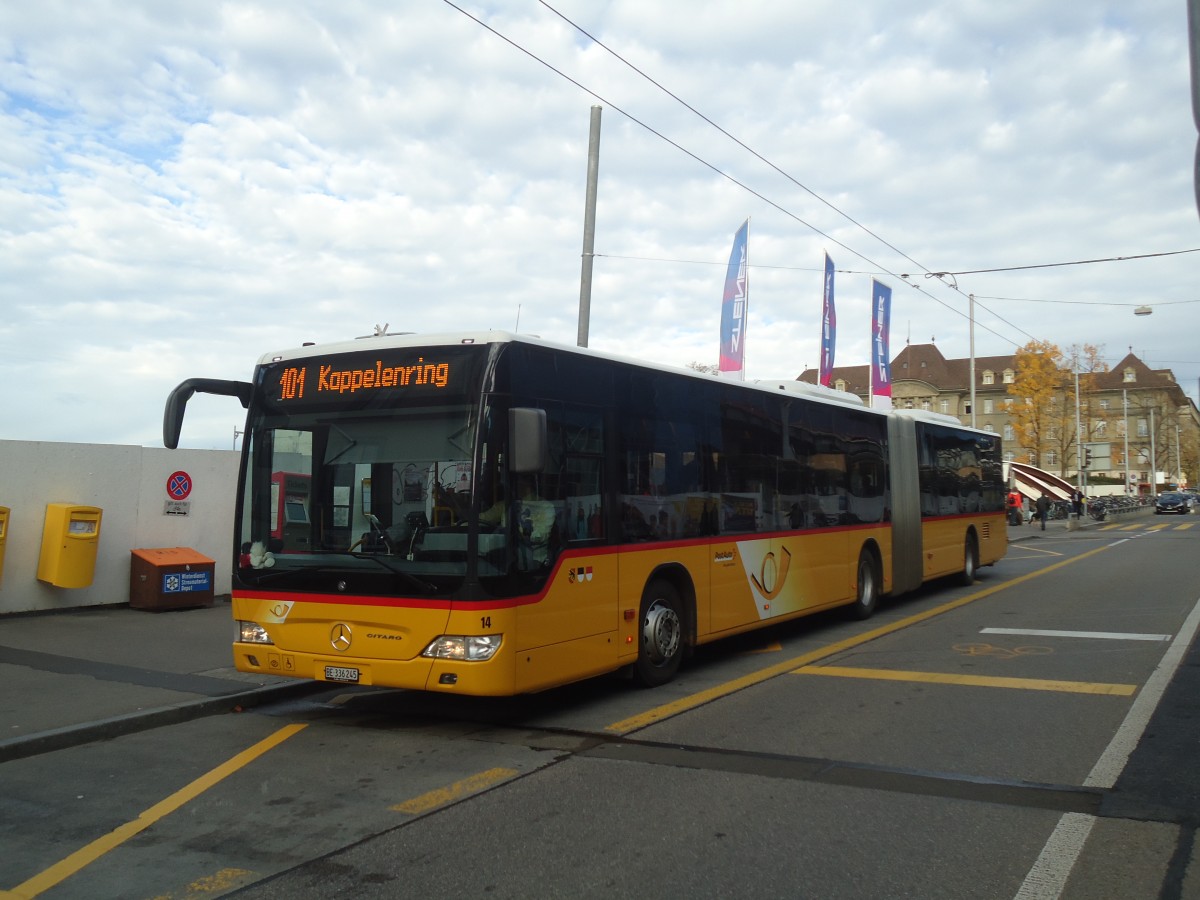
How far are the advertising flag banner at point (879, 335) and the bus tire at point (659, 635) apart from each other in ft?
68.1

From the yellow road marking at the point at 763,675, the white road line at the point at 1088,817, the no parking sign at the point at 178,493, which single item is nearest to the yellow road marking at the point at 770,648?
the yellow road marking at the point at 763,675

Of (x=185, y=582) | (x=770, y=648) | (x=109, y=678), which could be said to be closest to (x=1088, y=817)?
(x=770, y=648)

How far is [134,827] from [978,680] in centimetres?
704

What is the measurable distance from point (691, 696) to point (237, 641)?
384cm

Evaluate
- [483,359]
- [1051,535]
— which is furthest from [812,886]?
[1051,535]

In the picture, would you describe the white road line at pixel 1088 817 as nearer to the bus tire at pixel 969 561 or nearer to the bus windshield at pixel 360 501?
the bus windshield at pixel 360 501

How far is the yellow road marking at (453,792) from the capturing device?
5500 millimetres

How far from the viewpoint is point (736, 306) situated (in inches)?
789

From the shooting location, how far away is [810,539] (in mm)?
12031

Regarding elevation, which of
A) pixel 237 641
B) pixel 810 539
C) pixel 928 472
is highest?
pixel 928 472

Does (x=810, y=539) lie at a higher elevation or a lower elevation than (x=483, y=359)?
lower

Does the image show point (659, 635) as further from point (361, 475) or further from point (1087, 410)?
point (1087, 410)

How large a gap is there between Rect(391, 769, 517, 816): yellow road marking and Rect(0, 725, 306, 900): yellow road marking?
1.34 m

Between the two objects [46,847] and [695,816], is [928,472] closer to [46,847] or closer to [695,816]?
[695,816]
